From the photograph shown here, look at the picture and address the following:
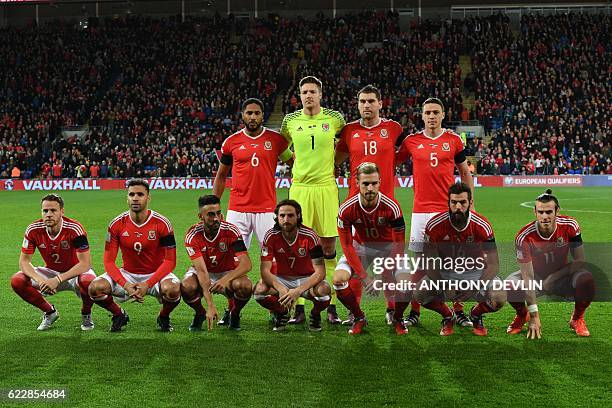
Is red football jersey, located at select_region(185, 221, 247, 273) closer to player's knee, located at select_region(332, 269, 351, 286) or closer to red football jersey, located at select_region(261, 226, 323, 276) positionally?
red football jersey, located at select_region(261, 226, 323, 276)

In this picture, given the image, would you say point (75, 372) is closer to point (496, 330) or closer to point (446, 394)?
point (446, 394)

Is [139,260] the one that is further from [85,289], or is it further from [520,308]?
[520,308]

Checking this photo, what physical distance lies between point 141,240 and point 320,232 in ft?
5.18

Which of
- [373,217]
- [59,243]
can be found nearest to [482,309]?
[373,217]

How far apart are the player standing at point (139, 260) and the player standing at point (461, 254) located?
2052 millimetres

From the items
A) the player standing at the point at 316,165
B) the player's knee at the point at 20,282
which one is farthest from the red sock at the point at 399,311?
the player's knee at the point at 20,282

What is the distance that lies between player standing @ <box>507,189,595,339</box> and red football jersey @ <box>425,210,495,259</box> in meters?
0.30

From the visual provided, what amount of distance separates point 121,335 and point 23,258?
3.60 feet

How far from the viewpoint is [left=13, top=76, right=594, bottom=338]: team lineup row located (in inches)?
225

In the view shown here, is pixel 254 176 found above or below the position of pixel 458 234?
above

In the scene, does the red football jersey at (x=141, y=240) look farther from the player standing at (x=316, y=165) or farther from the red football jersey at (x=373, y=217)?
the red football jersey at (x=373, y=217)

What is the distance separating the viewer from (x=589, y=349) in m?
5.30

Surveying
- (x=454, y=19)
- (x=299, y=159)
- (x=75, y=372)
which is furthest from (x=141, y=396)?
(x=454, y=19)

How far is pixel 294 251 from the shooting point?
602 cm
